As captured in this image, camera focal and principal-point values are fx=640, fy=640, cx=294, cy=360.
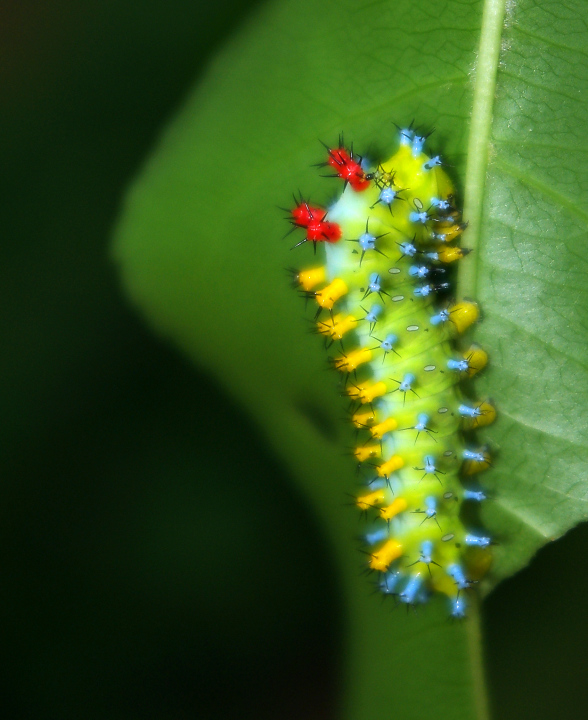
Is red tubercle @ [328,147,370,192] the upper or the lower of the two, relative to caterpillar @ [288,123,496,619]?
upper

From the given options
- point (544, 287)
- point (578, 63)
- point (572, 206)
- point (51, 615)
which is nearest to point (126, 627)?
point (51, 615)

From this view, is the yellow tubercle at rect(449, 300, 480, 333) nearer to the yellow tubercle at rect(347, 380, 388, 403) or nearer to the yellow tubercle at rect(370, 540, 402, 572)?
the yellow tubercle at rect(347, 380, 388, 403)

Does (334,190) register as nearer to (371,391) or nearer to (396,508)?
(371,391)

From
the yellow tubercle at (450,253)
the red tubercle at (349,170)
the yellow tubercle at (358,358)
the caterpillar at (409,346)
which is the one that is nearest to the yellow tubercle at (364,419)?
the caterpillar at (409,346)

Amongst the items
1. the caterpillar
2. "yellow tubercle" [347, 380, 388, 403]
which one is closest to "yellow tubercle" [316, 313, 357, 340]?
the caterpillar

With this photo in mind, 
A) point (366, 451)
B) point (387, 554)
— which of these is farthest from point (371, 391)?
point (387, 554)
